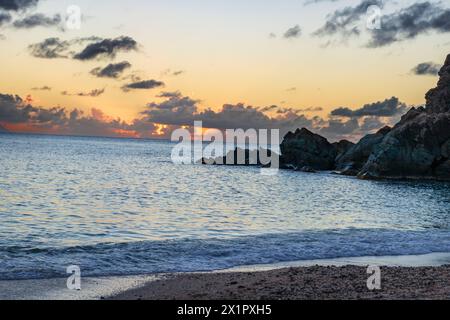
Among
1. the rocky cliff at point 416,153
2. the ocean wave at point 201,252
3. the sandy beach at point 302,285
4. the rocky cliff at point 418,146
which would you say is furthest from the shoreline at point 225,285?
the rocky cliff at point 418,146

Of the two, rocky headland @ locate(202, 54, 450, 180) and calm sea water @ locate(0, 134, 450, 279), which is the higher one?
rocky headland @ locate(202, 54, 450, 180)

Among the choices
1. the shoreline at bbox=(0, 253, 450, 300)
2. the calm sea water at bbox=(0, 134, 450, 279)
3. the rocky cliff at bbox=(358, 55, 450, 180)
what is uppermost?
the rocky cliff at bbox=(358, 55, 450, 180)

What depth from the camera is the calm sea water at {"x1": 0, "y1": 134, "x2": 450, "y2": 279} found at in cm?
2039

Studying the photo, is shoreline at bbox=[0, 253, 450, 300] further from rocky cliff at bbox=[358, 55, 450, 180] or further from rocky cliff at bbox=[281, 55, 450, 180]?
rocky cliff at bbox=[281, 55, 450, 180]

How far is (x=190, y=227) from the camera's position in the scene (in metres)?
29.8

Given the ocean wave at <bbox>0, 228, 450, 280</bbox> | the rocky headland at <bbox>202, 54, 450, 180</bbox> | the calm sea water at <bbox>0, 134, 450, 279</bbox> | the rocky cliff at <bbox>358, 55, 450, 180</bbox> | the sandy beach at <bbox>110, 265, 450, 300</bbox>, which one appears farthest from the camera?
the rocky headland at <bbox>202, 54, 450, 180</bbox>

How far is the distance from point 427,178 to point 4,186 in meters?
63.5

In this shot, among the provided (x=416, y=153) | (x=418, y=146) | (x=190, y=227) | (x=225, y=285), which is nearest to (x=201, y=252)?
(x=225, y=285)

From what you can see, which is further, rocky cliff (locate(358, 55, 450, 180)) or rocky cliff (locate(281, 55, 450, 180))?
rocky cliff (locate(281, 55, 450, 180))

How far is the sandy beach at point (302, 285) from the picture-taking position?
43.4 ft

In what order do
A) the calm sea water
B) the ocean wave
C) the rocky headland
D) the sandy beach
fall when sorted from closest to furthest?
the sandy beach
the ocean wave
the calm sea water
the rocky headland

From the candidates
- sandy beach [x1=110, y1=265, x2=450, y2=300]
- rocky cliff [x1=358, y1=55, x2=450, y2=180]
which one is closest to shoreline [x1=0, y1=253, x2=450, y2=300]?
sandy beach [x1=110, y1=265, x2=450, y2=300]

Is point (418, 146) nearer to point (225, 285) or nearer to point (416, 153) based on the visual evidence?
point (416, 153)
